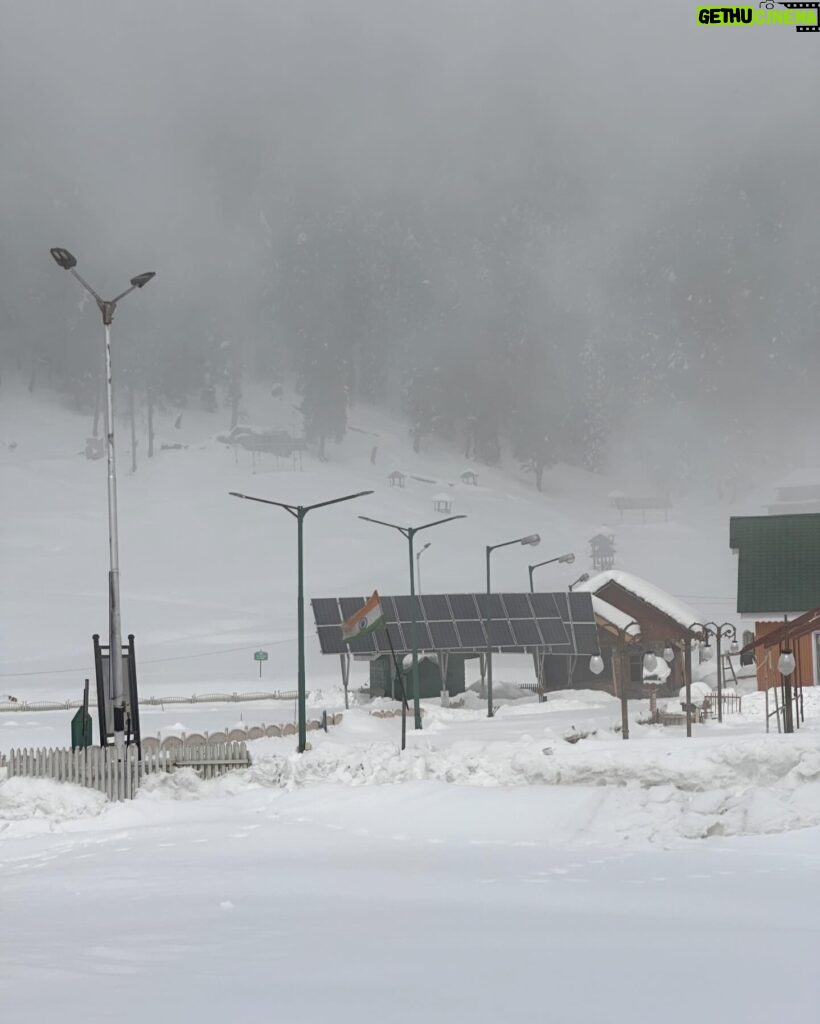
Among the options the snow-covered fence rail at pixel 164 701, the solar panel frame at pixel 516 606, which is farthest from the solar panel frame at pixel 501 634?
the snow-covered fence rail at pixel 164 701

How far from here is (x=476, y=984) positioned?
11.8m

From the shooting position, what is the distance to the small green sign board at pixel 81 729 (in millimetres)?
33844

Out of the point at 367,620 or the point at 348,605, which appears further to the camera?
the point at 348,605

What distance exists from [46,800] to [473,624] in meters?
47.9

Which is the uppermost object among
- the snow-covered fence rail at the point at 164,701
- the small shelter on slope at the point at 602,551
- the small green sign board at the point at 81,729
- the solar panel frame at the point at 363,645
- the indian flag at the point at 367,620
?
the small shelter on slope at the point at 602,551

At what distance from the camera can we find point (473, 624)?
247ft

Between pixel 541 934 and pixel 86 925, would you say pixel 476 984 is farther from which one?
pixel 86 925

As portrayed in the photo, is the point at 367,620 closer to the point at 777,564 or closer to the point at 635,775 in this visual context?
the point at 635,775

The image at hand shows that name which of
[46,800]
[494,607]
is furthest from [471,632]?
[46,800]

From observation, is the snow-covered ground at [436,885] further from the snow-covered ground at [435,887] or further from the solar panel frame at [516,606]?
the solar panel frame at [516,606]

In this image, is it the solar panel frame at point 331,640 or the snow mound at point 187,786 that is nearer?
the snow mound at point 187,786

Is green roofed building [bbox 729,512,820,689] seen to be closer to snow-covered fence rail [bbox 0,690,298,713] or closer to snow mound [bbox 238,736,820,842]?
snow-covered fence rail [bbox 0,690,298,713]

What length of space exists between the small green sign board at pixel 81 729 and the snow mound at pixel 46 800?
3.61 meters

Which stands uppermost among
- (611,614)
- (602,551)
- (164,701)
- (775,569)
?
(602,551)
